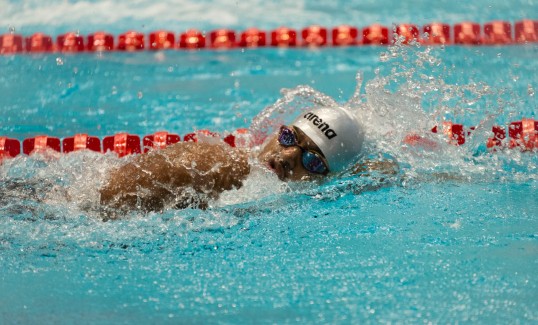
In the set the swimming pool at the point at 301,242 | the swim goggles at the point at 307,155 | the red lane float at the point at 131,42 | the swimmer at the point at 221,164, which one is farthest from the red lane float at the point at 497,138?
the red lane float at the point at 131,42

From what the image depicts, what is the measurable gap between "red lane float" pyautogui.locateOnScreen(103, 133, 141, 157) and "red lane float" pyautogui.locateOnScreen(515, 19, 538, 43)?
3.86 meters

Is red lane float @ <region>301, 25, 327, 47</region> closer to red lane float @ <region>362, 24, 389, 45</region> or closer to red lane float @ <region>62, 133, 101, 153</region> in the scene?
red lane float @ <region>362, 24, 389, 45</region>

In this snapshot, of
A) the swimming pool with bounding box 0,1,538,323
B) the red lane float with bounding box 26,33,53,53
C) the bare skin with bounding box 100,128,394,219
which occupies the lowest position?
the swimming pool with bounding box 0,1,538,323

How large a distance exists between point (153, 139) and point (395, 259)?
2127mm

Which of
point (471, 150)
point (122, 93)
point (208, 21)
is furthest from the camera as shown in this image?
point (208, 21)

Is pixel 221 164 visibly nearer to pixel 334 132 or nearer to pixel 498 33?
pixel 334 132

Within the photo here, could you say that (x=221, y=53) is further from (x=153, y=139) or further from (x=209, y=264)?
(x=209, y=264)

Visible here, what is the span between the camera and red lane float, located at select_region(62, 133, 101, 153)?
434 centimetres

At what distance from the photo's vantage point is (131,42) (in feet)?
22.0

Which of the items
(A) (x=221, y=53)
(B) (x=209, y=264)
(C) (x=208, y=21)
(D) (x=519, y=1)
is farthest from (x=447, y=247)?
(D) (x=519, y=1)

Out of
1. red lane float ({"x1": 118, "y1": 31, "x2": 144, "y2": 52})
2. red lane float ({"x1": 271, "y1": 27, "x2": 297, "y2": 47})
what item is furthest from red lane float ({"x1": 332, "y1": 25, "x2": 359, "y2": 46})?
red lane float ({"x1": 118, "y1": 31, "x2": 144, "y2": 52})

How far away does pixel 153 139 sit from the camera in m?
4.30

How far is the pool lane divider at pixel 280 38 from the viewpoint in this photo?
662 centimetres

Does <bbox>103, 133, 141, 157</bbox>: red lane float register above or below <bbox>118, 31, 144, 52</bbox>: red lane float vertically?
below
